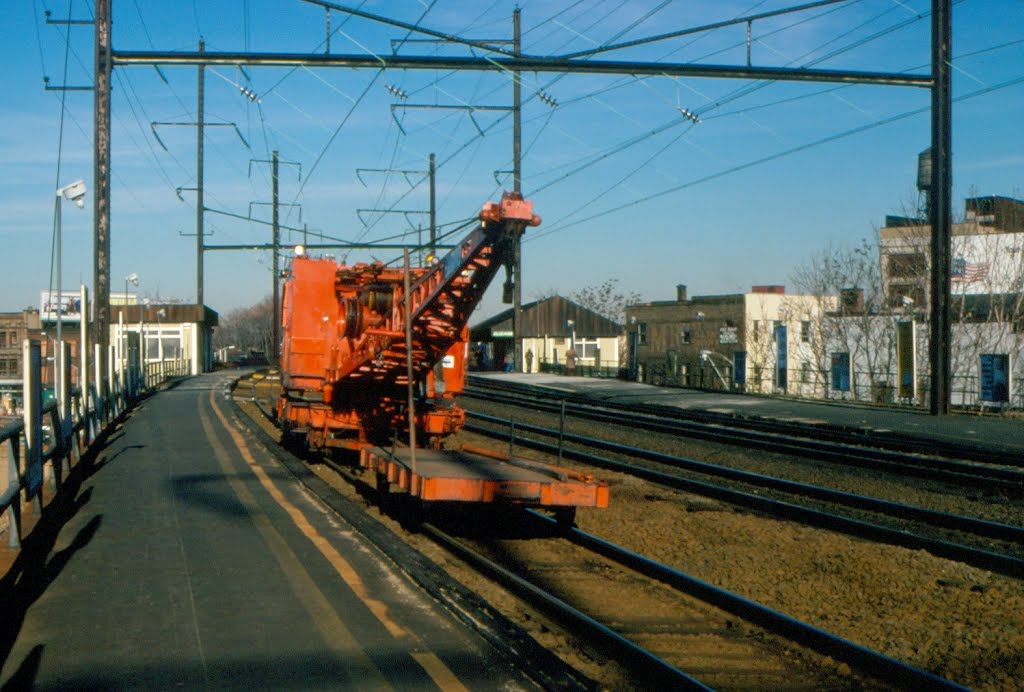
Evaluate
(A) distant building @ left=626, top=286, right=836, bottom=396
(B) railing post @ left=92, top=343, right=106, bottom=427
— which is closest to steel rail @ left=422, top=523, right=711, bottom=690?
(B) railing post @ left=92, top=343, right=106, bottom=427

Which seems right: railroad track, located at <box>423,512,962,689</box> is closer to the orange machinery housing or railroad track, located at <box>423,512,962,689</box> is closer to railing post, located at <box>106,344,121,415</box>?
the orange machinery housing

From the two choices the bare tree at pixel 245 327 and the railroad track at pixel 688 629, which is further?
the bare tree at pixel 245 327

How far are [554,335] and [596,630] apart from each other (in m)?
76.8

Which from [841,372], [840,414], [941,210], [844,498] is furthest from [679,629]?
[841,372]

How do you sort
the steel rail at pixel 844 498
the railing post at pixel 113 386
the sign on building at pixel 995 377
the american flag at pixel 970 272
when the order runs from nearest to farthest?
the steel rail at pixel 844 498 → the railing post at pixel 113 386 → the sign on building at pixel 995 377 → the american flag at pixel 970 272

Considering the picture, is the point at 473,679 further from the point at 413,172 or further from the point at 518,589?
the point at 413,172

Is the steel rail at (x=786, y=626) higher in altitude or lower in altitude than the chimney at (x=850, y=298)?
lower

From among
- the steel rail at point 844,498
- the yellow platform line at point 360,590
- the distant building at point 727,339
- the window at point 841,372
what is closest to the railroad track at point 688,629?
the yellow platform line at point 360,590

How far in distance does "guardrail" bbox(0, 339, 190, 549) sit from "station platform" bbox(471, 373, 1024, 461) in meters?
15.0

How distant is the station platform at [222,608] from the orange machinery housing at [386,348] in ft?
8.60

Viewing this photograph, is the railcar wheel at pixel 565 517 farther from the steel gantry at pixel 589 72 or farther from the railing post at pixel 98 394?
the railing post at pixel 98 394

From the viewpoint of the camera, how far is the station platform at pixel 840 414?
833 inches

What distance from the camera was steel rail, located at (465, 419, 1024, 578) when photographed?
9.63 meters

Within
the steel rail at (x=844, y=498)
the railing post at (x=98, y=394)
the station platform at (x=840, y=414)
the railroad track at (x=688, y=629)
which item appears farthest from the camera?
the station platform at (x=840, y=414)
